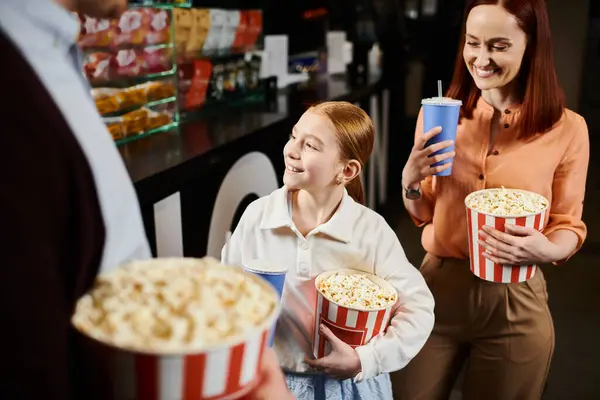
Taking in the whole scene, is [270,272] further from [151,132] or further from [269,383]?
[151,132]

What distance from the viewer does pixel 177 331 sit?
0.65 metres

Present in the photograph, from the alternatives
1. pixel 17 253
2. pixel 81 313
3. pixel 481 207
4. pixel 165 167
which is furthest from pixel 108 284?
pixel 165 167

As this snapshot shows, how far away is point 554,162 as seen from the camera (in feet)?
4.78

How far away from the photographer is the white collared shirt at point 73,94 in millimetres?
650

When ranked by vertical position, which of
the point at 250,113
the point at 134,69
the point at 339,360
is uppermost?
the point at 134,69

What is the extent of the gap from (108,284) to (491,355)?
1225 millimetres

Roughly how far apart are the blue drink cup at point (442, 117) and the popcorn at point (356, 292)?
34 centimetres

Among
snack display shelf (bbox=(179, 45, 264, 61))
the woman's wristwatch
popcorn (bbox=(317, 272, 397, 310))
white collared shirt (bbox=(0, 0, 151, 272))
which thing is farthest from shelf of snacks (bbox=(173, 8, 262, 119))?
white collared shirt (bbox=(0, 0, 151, 272))

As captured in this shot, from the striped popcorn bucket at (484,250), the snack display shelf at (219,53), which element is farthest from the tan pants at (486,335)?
the snack display shelf at (219,53)

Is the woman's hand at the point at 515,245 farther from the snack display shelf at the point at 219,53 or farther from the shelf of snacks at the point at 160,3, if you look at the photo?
the snack display shelf at the point at 219,53

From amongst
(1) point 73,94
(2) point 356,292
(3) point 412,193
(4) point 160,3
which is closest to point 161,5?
(4) point 160,3

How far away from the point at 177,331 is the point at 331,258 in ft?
2.11

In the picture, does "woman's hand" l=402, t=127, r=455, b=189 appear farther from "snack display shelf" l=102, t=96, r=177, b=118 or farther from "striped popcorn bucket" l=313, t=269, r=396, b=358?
"snack display shelf" l=102, t=96, r=177, b=118

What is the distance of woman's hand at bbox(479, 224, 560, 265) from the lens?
1.37 metres
